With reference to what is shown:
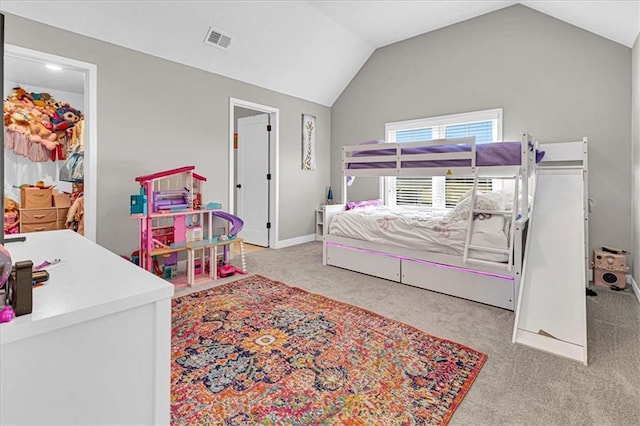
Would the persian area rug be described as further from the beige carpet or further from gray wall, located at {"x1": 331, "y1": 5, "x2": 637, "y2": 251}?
gray wall, located at {"x1": 331, "y1": 5, "x2": 637, "y2": 251}

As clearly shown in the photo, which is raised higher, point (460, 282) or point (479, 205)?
point (479, 205)

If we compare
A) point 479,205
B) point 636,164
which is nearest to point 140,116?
point 479,205

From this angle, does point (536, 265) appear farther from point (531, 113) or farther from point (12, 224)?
point (12, 224)

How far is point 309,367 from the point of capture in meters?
1.94

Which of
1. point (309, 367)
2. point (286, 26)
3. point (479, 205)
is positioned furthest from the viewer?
point (286, 26)

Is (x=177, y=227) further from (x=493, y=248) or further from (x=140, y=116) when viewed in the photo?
(x=493, y=248)

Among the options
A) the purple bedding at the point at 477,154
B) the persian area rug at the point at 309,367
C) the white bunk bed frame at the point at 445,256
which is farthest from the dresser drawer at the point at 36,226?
the purple bedding at the point at 477,154

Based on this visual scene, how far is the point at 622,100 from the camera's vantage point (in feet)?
11.4

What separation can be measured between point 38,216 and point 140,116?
2.52 m

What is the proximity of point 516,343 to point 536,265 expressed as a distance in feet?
2.42

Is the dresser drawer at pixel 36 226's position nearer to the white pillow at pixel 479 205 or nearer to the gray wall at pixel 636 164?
the white pillow at pixel 479 205

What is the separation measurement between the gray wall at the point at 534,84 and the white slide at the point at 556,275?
75 centimetres

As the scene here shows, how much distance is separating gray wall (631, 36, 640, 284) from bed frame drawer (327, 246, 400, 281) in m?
2.27

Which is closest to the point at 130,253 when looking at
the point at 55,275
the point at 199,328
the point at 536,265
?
the point at 199,328
